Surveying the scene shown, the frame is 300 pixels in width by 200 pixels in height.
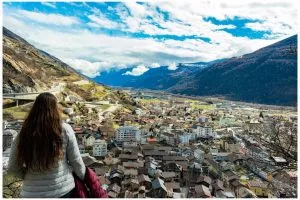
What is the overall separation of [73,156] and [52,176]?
11cm

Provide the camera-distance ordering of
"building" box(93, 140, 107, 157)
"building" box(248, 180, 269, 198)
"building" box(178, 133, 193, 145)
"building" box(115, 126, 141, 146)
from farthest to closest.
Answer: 1. "building" box(178, 133, 193, 145)
2. "building" box(115, 126, 141, 146)
3. "building" box(93, 140, 107, 157)
4. "building" box(248, 180, 269, 198)

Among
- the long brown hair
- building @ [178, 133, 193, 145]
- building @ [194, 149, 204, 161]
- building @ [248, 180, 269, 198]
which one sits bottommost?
building @ [248, 180, 269, 198]

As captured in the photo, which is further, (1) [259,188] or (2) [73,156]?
(1) [259,188]

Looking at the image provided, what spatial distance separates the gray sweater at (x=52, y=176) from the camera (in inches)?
63.5

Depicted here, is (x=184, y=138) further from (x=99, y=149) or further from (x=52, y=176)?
(x=52, y=176)

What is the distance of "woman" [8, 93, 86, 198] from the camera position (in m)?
1.60

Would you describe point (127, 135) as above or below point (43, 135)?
below

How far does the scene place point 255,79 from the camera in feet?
281

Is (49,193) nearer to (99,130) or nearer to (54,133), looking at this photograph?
(54,133)

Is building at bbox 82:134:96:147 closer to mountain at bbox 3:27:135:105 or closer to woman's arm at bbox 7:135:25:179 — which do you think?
mountain at bbox 3:27:135:105

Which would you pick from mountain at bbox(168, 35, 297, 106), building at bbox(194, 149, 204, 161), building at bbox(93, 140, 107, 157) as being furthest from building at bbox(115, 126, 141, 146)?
mountain at bbox(168, 35, 297, 106)

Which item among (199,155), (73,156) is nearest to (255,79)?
(199,155)

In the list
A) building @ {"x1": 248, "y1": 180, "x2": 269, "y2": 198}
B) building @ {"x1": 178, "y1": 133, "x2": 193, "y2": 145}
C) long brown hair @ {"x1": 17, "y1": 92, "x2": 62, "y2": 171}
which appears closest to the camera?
long brown hair @ {"x1": 17, "y1": 92, "x2": 62, "y2": 171}

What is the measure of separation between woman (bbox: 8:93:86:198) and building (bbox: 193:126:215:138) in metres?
23.5
